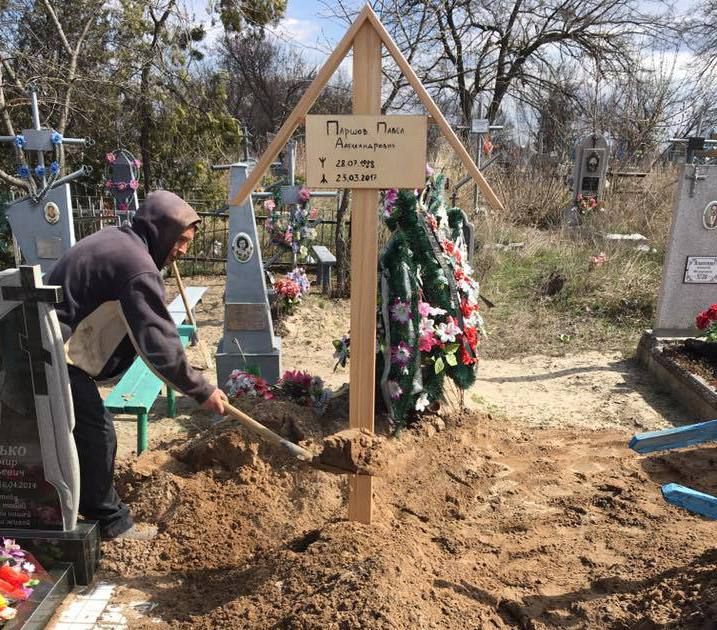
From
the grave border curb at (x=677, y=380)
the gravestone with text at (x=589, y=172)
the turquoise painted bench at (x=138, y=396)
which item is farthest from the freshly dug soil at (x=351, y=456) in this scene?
the gravestone with text at (x=589, y=172)

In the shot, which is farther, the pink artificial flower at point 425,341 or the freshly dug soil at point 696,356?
the freshly dug soil at point 696,356

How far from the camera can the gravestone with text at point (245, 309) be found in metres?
4.81

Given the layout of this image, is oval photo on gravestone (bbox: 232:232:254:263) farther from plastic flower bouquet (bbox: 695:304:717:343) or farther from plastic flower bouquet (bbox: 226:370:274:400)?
plastic flower bouquet (bbox: 695:304:717:343)

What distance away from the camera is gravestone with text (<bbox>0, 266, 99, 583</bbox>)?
2379 mm

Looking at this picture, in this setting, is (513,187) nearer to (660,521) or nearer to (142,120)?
(142,120)

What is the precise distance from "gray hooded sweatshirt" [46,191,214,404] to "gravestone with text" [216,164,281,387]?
2.03m

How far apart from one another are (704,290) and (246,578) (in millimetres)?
5450

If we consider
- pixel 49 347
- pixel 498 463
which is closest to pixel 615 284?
pixel 498 463

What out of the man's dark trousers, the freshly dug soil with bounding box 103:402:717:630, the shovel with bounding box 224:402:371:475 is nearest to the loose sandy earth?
the freshly dug soil with bounding box 103:402:717:630

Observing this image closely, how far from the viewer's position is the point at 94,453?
2.81 metres

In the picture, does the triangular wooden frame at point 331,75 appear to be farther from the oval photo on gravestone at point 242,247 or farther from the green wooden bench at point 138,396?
the oval photo on gravestone at point 242,247

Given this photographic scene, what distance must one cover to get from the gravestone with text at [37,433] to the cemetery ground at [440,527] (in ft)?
0.99

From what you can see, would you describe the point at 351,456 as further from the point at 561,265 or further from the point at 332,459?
the point at 561,265

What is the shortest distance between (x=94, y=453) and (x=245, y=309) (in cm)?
224
